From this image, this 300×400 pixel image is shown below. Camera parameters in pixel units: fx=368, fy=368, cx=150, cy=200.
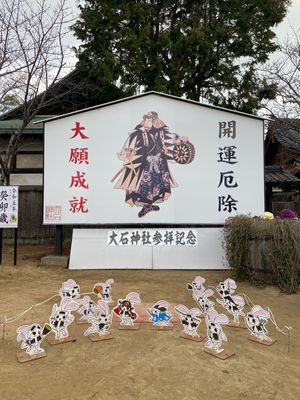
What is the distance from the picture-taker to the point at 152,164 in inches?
340

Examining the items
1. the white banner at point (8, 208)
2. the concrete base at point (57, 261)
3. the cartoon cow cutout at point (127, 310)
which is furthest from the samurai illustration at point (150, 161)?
the cartoon cow cutout at point (127, 310)

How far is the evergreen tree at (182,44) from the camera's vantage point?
11891 mm

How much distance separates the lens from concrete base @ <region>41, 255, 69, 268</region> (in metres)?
8.62

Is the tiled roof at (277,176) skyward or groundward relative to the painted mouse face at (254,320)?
skyward

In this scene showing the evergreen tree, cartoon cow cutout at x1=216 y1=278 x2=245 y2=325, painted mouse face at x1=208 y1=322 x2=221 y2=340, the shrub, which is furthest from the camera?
the evergreen tree

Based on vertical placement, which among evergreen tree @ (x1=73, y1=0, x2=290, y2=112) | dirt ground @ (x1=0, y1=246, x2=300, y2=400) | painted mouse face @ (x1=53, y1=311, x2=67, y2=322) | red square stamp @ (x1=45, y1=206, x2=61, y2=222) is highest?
evergreen tree @ (x1=73, y1=0, x2=290, y2=112)

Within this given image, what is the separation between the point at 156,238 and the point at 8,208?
3.39m

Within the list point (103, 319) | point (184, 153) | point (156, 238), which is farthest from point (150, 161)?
point (103, 319)

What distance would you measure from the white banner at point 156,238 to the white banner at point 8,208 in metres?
2.16

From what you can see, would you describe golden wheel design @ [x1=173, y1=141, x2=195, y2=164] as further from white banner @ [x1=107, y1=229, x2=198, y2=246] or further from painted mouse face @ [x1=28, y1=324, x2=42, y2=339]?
painted mouse face @ [x1=28, y1=324, x2=42, y2=339]

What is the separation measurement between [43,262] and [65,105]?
7.48 m

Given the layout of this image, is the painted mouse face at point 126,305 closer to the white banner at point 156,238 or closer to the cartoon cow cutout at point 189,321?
the cartoon cow cutout at point 189,321

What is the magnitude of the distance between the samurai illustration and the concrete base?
6.65ft

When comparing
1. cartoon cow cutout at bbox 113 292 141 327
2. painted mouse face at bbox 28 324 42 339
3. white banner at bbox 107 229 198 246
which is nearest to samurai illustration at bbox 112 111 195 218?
white banner at bbox 107 229 198 246
